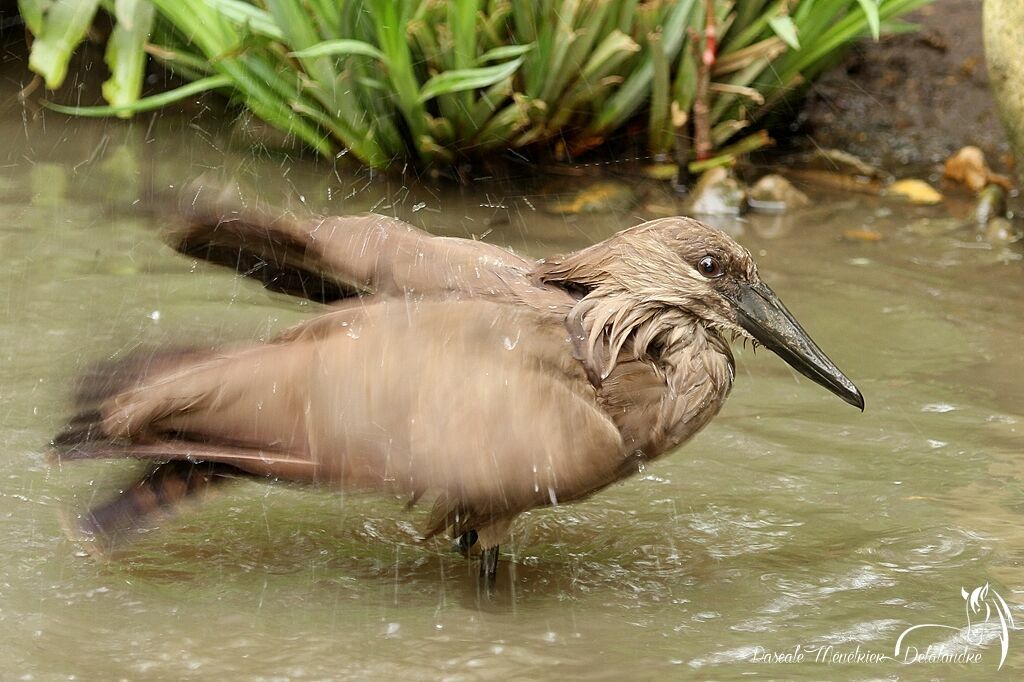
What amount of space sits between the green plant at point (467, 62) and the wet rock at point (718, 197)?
107 mm

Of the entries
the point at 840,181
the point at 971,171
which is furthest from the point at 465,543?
the point at 971,171

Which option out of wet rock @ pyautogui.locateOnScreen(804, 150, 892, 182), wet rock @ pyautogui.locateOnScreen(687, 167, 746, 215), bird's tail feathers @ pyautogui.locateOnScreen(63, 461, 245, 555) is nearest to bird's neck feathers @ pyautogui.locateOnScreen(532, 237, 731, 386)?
bird's tail feathers @ pyautogui.locateOnScreen(63, 461, 245, 555)

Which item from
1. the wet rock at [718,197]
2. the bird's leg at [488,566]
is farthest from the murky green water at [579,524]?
the wet rock at [718,197]

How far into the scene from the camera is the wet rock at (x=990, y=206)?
641 centimetres

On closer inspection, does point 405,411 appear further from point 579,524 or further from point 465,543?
point 579,524

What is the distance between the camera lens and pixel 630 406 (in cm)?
346

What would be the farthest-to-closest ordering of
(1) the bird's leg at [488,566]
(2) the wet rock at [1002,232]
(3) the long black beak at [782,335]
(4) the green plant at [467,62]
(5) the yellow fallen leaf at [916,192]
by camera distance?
(5) the yellow fallen leaf at [916,192] → (2) the wet rock at [1002,232] → (4) the green plant at [467,62] → (3) the long black beak at [782,335] → (1) the bird's leg at [488,566]

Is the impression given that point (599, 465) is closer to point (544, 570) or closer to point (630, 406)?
point (630, 406)

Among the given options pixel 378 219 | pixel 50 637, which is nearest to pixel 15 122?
pixel 378 219

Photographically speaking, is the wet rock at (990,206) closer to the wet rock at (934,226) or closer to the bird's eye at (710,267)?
the wet rock at (934,226)

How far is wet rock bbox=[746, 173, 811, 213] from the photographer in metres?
6.52

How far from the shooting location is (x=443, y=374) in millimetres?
3287

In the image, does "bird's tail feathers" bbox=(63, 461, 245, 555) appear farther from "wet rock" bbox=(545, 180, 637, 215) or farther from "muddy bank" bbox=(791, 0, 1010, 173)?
"muddy bank" bbox=(791, 0, 1010, 173)

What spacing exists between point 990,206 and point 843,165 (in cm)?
80
